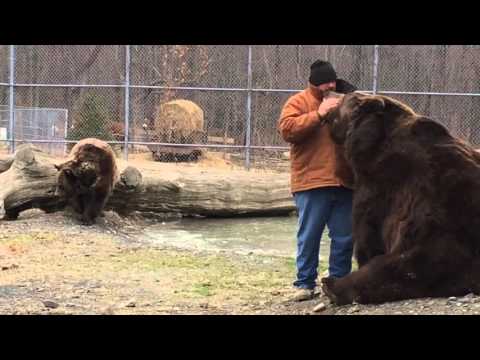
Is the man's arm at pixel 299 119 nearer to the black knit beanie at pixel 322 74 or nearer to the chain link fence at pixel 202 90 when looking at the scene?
the black knit beanie at pixel 322 74

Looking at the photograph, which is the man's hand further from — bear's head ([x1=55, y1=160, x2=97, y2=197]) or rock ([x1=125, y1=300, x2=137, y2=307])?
bear's head ([x1=55, y1=160, x2=97, y2=197])

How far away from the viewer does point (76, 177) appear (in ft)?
36.4

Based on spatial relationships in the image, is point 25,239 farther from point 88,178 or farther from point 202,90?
point 202,90

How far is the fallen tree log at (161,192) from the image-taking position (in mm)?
11375

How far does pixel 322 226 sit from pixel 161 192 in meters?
6.52

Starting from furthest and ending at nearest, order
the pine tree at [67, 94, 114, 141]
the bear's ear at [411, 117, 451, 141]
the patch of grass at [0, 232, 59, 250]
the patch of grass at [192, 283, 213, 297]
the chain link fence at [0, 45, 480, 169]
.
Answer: the pine tree at [67, 94, 114, 141] < the chain link fence at [0, 45, 480, 169] < the patch of grass at [0, 232, 59, 250] < the patch of grass at [192, 283, 213, 297] < the bear's ear at [411, 117, 451, 141]

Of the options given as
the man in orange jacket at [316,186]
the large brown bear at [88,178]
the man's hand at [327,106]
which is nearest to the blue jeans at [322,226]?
the man in orange jacket at [316,186]

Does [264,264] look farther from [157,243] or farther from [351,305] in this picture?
[351,305]

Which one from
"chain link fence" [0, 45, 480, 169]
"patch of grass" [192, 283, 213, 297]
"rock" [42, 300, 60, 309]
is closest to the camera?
"rock" [42, 300, 60, 309]

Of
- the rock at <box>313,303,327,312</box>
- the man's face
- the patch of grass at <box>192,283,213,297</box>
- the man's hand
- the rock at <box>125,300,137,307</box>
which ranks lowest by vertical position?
the patch of grass at <box>192,283,213,297</box>

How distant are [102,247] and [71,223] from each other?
1.87 metres

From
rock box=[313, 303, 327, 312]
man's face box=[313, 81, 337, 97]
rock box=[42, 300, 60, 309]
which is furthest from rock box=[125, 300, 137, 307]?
man's face box=[313, 81, 337, 97]

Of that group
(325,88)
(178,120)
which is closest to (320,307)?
(325,88)

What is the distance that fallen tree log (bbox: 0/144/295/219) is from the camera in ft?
37.3
